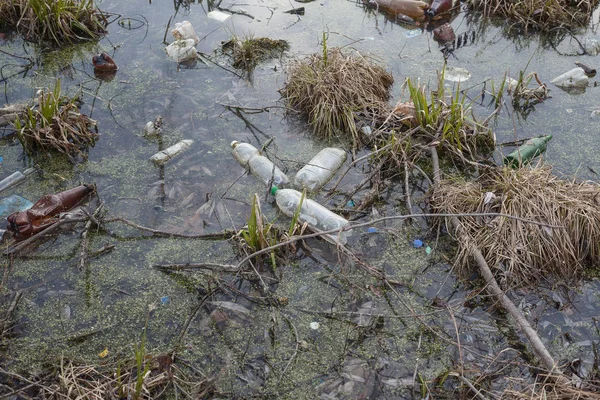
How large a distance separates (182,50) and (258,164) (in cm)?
155

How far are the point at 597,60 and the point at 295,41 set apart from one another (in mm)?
2531

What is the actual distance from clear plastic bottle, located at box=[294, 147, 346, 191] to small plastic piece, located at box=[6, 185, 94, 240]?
1.28 m

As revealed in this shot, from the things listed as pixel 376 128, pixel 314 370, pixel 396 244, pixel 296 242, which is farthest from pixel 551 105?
pixel 314 370

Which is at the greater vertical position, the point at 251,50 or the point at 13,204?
the point at 251,50

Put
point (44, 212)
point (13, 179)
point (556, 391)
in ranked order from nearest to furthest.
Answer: point (556, 391) → point (44, 212) → point (13, 179)

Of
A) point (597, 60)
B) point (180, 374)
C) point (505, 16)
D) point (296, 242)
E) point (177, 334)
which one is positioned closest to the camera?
point (180, 374)

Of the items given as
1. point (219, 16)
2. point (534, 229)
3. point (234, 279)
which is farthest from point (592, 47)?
point (234, 279)

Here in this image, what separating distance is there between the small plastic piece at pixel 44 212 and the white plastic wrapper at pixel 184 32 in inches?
73.4

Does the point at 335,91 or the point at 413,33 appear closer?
the point at 335,91

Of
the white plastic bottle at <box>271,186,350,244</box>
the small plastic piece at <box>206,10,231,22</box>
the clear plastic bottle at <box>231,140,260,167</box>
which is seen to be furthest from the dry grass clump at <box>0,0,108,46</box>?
the white plastic bottle at <box>271,186,350,244</box>

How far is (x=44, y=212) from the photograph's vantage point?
320 centimetres

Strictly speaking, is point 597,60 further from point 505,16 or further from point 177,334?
point 177,334

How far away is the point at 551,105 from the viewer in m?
4.25

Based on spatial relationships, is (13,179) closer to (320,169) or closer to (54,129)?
(54,129)
